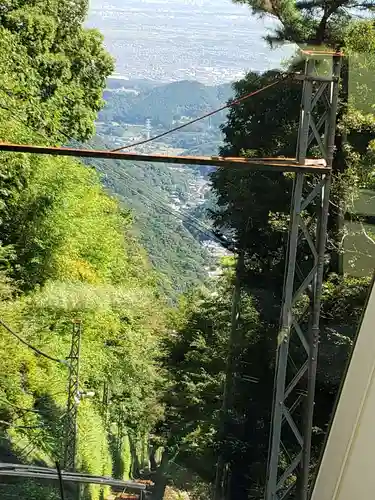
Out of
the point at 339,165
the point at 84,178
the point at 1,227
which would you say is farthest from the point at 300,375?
the point at 1,227

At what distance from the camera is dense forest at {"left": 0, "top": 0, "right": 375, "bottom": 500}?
1.46 metres

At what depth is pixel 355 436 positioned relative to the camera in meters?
0.72

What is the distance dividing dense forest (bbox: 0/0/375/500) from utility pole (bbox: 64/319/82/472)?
0.08 feet

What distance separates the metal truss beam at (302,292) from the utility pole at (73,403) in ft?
2.17

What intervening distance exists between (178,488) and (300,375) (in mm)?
533

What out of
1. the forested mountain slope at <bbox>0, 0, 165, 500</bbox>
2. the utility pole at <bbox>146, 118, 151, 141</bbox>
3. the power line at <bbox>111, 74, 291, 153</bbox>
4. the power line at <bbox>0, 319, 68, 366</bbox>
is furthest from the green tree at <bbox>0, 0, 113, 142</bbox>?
the power line at <bbox>0, 319, 68, 366</bbox>

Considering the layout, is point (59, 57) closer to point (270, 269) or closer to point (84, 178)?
point (84, 178)

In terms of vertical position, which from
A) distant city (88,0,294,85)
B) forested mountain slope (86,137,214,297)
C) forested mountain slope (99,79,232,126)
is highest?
distant city (88,0,294,85)

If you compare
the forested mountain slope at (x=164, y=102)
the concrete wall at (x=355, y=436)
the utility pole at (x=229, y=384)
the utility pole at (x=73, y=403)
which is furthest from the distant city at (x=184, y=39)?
the concrete wall at (x=355, y=436)

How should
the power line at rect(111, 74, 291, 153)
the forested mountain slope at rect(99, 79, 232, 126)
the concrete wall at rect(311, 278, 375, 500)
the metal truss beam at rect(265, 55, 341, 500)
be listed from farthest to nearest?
the forested mountain slope at rect(99, 79, 232, 126) → the power line at rect(111, 74, 291, 153) → the metal truss beam at rect(265, 55, 341, 500) → the concrete wall at rect(311, 278, 375, 500)

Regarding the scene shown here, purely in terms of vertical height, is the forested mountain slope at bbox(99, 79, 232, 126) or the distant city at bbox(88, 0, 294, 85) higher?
the distant city at bbox(88, 0, 294, 85)

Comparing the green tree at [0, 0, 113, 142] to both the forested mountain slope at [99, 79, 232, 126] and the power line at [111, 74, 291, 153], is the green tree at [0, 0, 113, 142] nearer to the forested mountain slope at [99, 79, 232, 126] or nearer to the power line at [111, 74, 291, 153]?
the forested mountain slope at [99, 79, 232, 126]

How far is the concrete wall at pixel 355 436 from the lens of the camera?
0.67 meters

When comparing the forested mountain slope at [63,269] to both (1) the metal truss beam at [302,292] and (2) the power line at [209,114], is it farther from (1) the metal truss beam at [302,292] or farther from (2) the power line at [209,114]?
(1) the metal truss beam at [302,292]
